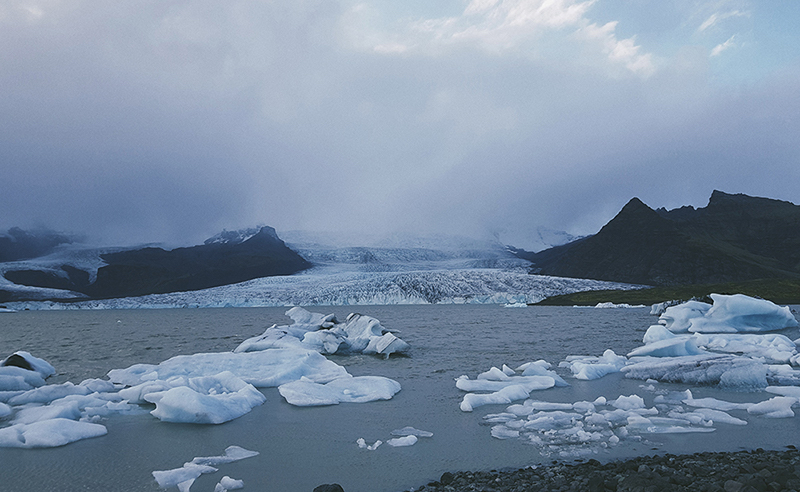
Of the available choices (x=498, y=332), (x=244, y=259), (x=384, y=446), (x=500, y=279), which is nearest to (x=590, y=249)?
(x=500, y=279)

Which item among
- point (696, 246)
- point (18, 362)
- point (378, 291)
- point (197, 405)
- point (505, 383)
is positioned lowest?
point (505, 383)

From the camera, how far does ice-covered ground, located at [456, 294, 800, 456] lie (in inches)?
303

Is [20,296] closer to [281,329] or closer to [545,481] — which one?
[281,329]

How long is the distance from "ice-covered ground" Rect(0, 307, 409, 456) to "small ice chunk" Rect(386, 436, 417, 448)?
3.16m

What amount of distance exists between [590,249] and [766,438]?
436 feet

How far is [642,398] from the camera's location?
32.6ft

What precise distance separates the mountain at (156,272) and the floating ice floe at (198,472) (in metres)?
91.9

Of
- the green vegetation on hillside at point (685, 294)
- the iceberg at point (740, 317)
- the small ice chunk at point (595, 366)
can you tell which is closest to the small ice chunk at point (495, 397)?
the small ice chunk at point (595, 366)

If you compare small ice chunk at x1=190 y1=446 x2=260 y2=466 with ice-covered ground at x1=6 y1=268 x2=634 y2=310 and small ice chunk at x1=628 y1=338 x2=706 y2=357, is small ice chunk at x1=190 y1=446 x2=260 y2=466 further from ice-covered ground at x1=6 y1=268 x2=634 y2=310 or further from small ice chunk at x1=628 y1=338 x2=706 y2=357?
ice-covered ground at x1=6 y1=268 x2=634 y2=310

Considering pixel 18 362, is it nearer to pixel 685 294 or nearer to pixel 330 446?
pixel 330 446

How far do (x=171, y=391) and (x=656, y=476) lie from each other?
7.97m

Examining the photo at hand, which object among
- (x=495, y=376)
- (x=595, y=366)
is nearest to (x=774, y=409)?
(x=595, y=366)

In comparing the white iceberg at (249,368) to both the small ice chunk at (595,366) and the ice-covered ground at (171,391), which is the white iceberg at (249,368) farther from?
the small ice chunk at (595,366)

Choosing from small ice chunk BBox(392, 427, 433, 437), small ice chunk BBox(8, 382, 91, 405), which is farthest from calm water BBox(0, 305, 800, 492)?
small ice chunk BBox(8, 382, 91, 405)
